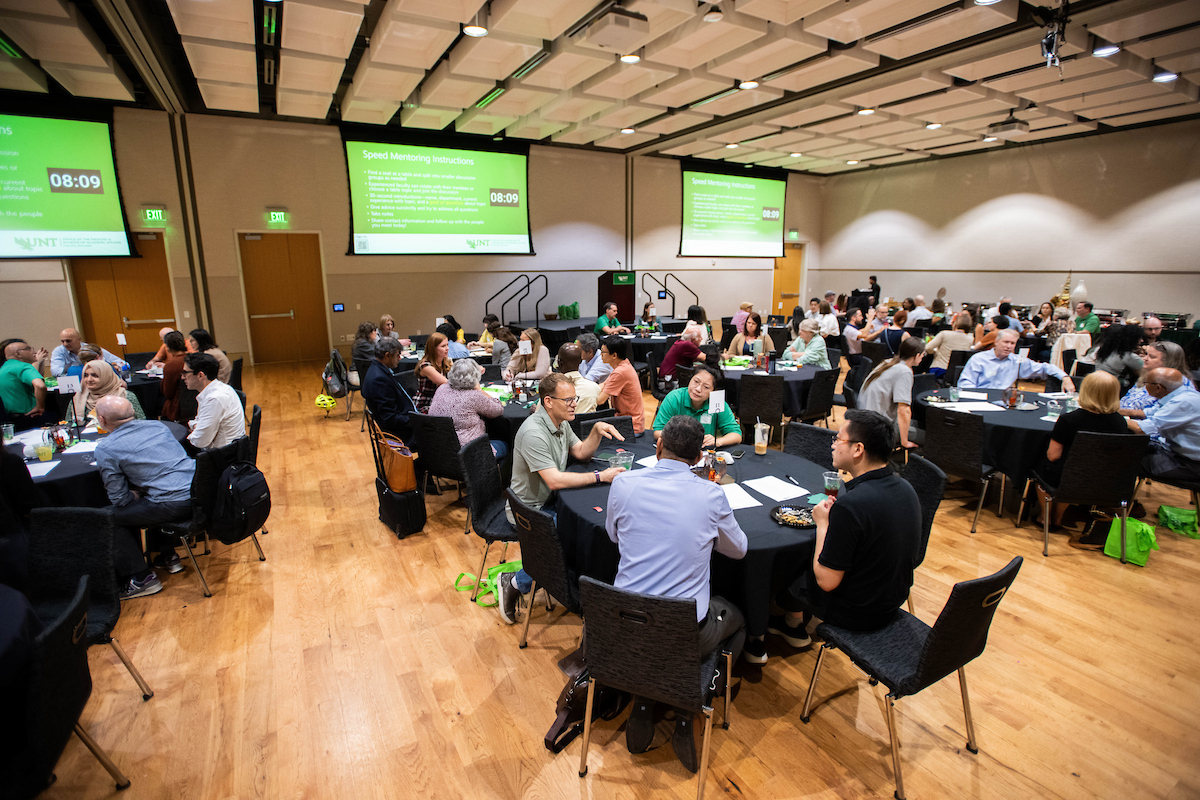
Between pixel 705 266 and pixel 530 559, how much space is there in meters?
14.2

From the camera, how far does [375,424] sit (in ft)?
13.9

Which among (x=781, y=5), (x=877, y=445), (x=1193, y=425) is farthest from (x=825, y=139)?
(x=877, y=445)

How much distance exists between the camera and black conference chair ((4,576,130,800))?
1622 mm

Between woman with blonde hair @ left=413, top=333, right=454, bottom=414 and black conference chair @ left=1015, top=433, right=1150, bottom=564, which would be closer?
black conference chair @ left=1015, top=433, right=1150, bottom=564

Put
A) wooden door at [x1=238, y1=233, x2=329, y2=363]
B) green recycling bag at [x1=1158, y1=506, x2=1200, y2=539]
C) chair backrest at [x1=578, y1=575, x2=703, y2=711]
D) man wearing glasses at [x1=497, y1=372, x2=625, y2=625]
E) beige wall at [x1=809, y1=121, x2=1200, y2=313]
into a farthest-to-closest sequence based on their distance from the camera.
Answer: beige wall at [x1=809, y1=121, x2=1200, y2=313]
wooden door at [x1=238, y1=233, x2=329, y2=363]
green recycling bag at [x1=1158, y1=506, x2=1200, y2=539]
man wearing glasses at [x1=497, y1=372, x2=625, y2=625]
chair backrest at [x1=578, y1=575, x2=703, y2=711]

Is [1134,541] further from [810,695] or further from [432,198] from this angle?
[432,198]

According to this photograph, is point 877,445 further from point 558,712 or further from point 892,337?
point 892,337

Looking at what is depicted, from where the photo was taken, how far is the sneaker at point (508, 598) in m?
3.19

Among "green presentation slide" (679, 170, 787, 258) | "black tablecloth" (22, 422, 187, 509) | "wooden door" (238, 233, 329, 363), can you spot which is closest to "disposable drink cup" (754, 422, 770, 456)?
"black tablecloth" (22, 422, 187, 509)

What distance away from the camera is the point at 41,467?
129 inches

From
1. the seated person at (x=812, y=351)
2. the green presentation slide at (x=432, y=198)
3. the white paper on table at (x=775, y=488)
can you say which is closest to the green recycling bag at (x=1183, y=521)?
the seated person at (x=812, y=351)

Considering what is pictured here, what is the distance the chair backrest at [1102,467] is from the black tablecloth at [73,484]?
5.79 m

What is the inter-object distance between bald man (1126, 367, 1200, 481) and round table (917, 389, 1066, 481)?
523mm

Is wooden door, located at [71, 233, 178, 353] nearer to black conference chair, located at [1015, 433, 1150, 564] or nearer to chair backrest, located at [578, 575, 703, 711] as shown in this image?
chair backrest, located at [578, 575, 703, 711]
